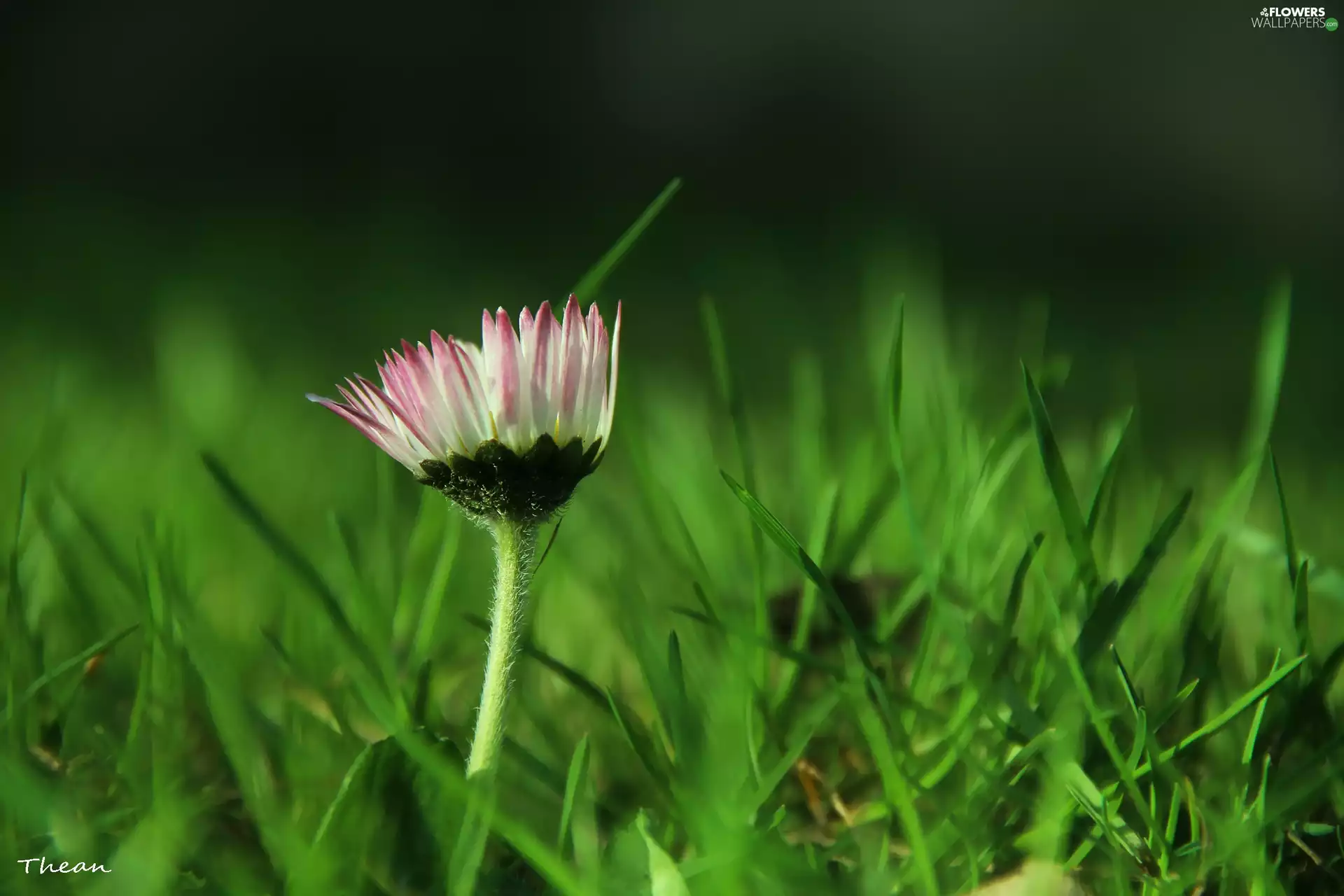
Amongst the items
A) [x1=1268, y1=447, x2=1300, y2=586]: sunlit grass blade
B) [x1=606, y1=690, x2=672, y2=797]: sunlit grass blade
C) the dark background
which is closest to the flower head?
[x1=606, y1=690, x2=672, y2=797]: sunlit grass blade

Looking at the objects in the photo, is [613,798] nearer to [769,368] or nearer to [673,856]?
[673,856]

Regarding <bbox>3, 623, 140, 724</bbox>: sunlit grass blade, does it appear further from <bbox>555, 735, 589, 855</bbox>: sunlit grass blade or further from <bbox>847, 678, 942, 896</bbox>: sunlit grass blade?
<bbox>847, 678, 942, 896</bbox>: sunlit grass blade

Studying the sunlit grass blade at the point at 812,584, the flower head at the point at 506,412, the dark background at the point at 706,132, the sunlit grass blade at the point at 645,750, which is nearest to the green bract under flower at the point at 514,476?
the flower head at the point at 506,412

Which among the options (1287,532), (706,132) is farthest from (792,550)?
(706,132)

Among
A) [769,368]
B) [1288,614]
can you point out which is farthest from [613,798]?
[769,368]

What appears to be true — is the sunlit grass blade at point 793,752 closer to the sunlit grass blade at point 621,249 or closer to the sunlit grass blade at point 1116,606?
the sunlit grass blade at point 1116,606
